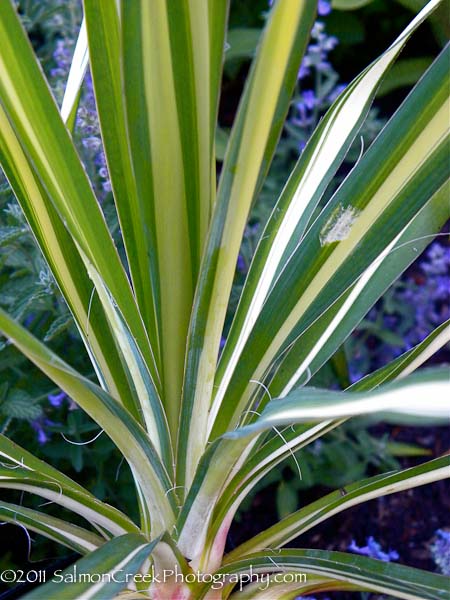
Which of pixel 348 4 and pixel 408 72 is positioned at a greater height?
pixel 408 72

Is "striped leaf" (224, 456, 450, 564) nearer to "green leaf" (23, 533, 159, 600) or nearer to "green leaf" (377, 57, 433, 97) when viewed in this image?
"green leaf" (23, 533, 159, 600)

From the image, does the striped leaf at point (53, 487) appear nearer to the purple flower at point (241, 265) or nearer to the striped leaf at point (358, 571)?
the striped leaf at point (358, 571)

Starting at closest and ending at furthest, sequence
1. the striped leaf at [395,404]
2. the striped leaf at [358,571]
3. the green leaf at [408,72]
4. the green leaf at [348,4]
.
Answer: the striped leaf at [395,404] < the striped leaf at [358,571] < the green leaf at [348,4] < the green leaf at [408,72]

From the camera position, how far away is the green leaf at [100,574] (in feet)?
1.81

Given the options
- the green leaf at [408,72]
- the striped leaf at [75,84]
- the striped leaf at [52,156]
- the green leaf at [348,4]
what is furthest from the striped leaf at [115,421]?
the green leaf at [408,72]

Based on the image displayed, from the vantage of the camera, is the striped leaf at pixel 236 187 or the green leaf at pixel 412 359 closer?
the striped leaf at pixel 236 187

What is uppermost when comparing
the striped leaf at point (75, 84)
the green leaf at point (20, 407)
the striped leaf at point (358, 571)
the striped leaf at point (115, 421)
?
the striped leaf at point (75, 84)

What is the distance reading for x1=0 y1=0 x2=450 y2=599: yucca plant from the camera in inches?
26.7

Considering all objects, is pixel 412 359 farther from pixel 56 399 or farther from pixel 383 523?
pixel 383 523

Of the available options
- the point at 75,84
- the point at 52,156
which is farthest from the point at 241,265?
the point at 52,156

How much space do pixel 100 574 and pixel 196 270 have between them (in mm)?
356

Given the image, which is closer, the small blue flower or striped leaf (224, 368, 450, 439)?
striped leaf (224, 368, 450, 439)

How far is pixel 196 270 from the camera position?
2.71 ft

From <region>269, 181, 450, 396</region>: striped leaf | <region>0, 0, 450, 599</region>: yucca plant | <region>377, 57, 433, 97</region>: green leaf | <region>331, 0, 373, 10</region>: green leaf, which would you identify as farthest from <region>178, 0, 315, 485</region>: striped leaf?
<region>377, 57, 433, 97</region>: green leaf
